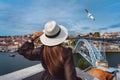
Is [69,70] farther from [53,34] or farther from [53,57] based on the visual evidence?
[53,34]

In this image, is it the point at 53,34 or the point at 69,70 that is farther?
the point at 53,34

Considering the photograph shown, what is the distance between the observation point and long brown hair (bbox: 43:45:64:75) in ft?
6.51

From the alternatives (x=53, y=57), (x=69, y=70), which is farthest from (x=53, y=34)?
(x=69, y=70)

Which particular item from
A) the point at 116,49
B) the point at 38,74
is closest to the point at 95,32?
the point at 116,49

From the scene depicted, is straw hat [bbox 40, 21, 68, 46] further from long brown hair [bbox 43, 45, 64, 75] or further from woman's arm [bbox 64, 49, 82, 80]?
woman's arm [bbox 64, 49, 82, 80]

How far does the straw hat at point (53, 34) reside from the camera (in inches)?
78.7

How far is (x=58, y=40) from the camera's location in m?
2.00

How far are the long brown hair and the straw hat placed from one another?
54 mm

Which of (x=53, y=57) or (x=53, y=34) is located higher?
(x=53, y=34)

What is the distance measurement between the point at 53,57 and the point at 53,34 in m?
0.17

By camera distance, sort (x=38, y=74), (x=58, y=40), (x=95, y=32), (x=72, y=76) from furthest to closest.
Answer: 1. (x=95, y=32)
2. (x=38, y=74)
3. (x=58, y=40)
4. (x=72, y=76)

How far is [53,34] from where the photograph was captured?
2.02 meters

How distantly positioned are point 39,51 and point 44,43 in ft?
0.36

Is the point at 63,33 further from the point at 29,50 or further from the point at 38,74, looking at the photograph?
the point at 38,74
